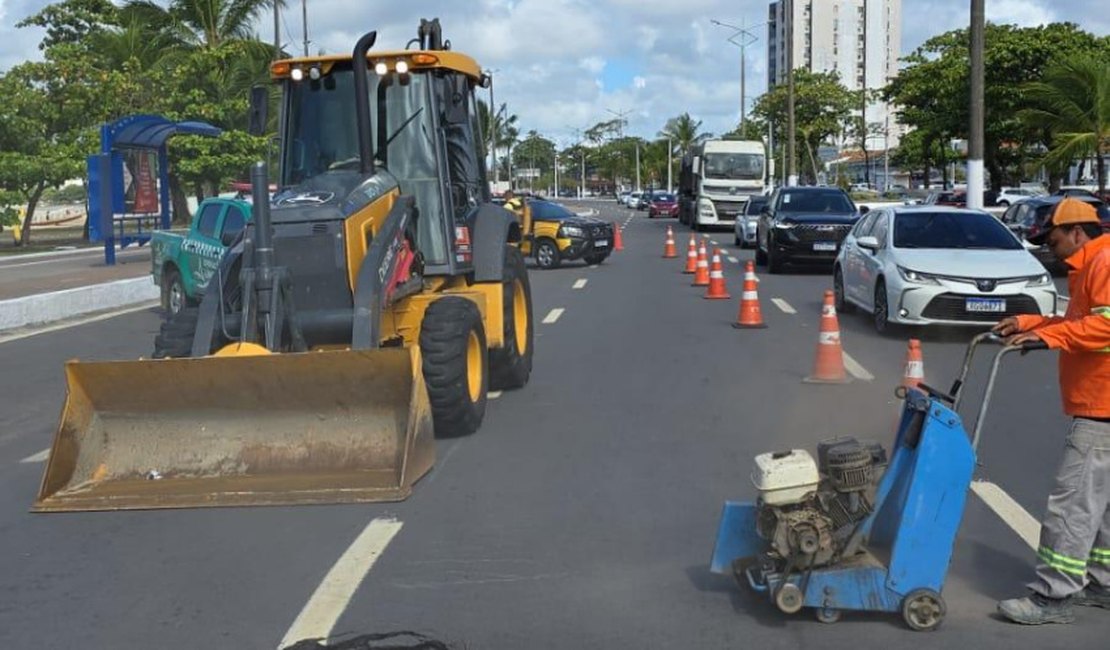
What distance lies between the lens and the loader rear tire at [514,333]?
33.4 ft

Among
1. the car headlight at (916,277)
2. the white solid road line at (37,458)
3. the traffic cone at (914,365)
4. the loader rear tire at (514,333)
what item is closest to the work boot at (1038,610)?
the traffic cone at (914,365)

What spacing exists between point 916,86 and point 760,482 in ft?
153

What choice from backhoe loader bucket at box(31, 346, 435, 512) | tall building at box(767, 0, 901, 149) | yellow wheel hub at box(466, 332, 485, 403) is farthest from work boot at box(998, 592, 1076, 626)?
tall building at box(767, 0, 901, 149)

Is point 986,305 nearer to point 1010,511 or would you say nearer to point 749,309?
point 749,309

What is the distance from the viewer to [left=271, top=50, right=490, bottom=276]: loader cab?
9.10 meters

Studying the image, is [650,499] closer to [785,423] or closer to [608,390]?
[785,423]

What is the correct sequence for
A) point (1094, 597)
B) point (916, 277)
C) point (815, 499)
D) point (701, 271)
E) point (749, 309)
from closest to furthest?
point (815, 499) → point (1094, 597) → point (916, 277) → point (749, 309) → point (701, 271)

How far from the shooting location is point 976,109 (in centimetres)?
2233

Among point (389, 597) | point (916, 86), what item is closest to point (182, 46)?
point (916, 86)

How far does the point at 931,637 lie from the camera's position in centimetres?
473

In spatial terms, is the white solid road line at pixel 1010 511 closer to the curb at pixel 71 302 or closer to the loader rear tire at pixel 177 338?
the loader rear tire at pixel 177 338

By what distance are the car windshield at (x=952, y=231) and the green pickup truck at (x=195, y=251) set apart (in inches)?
356

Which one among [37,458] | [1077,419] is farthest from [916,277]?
[37,458]

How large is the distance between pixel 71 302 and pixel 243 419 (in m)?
13.1
